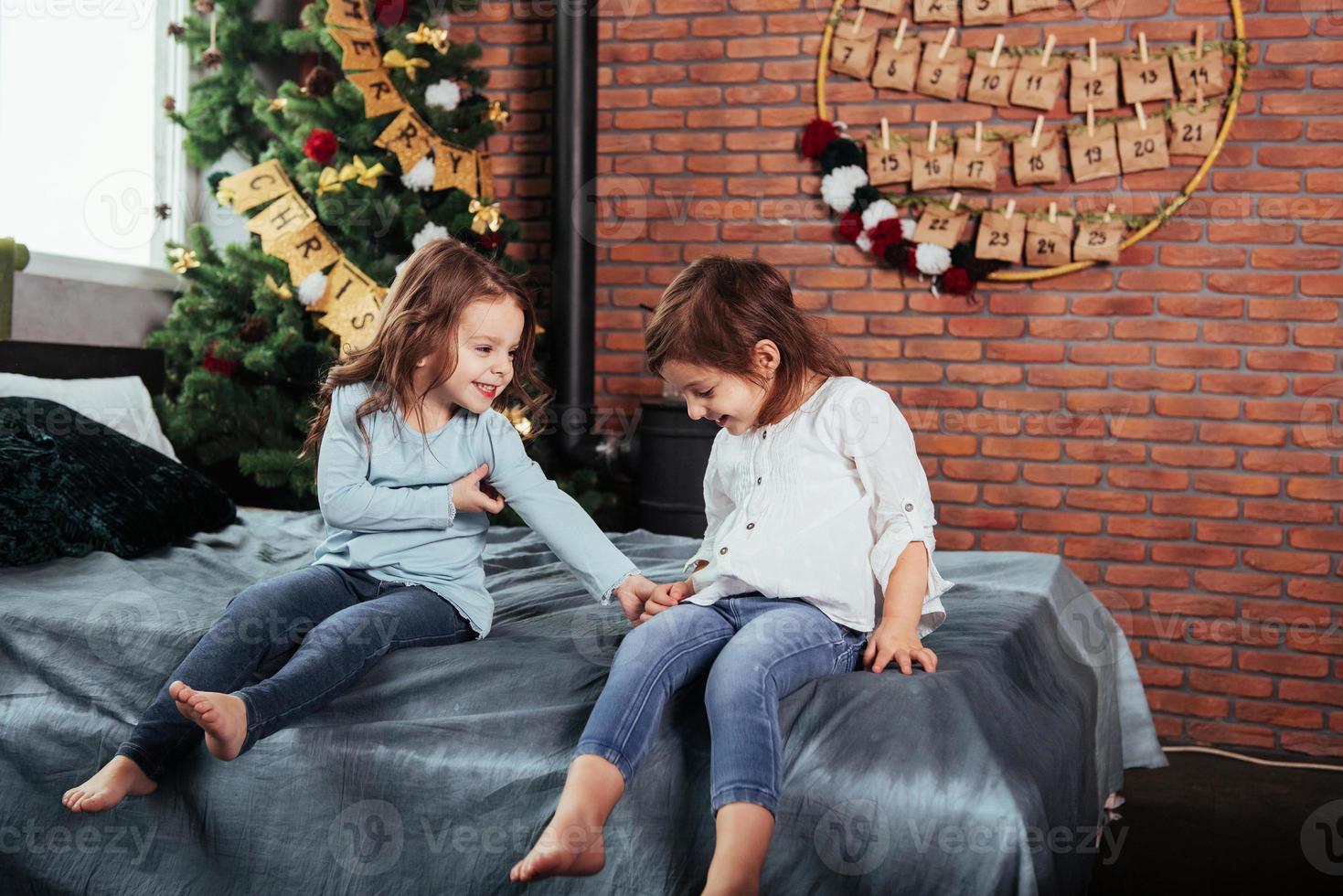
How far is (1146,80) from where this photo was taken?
3.29m

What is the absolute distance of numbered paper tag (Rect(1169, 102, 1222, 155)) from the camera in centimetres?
322

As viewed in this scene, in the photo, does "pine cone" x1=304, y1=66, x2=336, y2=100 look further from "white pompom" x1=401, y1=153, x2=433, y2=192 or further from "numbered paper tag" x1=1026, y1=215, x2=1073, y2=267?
"numbered paper tag" x1=1026, y1=215, x2=1073, y2=267

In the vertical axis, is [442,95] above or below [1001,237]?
above

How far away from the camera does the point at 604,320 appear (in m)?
3.90

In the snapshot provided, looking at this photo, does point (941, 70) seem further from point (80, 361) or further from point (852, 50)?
point (80, 361)

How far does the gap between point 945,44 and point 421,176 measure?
164 cm

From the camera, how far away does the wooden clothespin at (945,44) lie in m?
3.44

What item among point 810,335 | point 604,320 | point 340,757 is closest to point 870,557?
point 810,335

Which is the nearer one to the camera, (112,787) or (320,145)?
(112,787)

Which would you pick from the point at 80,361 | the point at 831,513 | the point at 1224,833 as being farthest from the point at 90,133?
the point at 1224,833

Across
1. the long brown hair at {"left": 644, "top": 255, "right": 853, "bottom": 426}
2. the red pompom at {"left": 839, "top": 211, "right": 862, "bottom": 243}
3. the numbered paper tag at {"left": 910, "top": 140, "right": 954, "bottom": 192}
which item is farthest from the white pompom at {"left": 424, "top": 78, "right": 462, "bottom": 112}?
the long brown hair at {"left": 644, "top": 255, "right": 853, "bottom": 426}

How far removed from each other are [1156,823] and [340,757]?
1792 mm

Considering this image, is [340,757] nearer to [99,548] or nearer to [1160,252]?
[99,548]

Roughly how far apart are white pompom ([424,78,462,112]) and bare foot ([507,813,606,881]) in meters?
2.65
